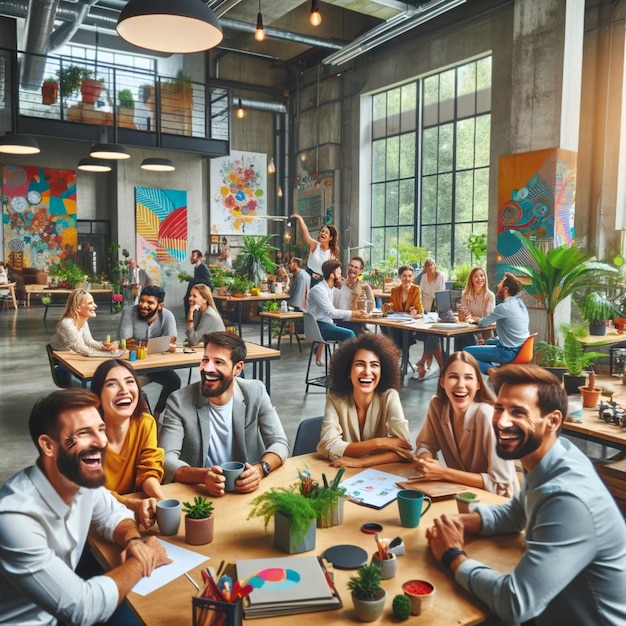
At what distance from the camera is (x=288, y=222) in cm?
1769

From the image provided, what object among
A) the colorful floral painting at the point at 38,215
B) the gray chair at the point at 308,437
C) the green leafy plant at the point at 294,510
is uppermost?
the colorful floral painting at the point at 38,215

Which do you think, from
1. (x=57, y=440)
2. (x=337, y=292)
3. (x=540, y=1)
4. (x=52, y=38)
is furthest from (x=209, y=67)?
(x=57, y=440)

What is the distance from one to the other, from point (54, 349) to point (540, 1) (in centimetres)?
850

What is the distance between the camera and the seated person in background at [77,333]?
512 centimetres

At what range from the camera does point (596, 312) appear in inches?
260

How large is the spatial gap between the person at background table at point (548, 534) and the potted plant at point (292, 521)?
365 mm

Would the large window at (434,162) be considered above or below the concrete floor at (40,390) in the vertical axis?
above

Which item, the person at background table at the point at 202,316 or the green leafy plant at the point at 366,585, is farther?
the person at background table at the point at 202,316

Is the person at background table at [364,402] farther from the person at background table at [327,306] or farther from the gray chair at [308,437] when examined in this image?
the person at background table at [327,306]

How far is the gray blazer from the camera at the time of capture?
8.97 feet

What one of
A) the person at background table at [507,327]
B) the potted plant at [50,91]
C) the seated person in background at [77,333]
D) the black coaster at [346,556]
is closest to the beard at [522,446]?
the black coaster at [346,556]

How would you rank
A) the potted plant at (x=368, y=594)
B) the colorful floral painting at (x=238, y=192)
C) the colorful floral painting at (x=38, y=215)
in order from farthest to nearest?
the colorful floral painting at (x=238, y=192) < the colorful floral painting at (x=38, y=215) < the potted plant at (x=368, y=594)

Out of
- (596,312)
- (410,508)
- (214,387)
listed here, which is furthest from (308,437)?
(596,312)

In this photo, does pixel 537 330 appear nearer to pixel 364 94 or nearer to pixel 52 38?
pixel 364 94
